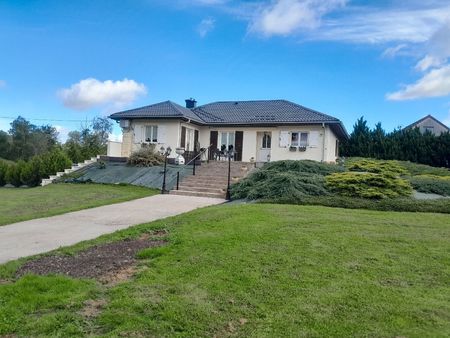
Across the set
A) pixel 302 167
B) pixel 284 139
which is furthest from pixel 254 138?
pixel 302 167

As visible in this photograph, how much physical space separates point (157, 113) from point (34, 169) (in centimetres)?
751

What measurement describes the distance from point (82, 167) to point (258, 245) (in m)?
18.7

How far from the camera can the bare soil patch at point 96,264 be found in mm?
4656

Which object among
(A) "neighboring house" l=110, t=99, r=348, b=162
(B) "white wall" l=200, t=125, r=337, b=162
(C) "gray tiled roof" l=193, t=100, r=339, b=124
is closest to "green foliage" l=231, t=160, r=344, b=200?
(B) "white wall" l=200, t=125, r=337, b=162

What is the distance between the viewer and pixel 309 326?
3.32 metres

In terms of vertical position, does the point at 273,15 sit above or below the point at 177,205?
above

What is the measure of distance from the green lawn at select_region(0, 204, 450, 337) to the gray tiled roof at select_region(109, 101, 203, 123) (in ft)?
58.2

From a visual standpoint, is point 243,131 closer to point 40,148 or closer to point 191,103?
point 191,103

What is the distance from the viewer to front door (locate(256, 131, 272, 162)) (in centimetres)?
2472

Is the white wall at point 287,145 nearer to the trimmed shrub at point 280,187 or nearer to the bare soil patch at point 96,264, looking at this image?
the trimmed shrub at point 280,187

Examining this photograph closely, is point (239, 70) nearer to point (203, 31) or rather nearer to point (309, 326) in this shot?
point (203, 31)

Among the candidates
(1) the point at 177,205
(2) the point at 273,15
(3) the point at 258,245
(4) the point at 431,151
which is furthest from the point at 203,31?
(4) the point at 431,151

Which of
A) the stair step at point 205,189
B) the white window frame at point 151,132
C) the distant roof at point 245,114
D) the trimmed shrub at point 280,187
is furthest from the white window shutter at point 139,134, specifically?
the trimmed shrub at point 280,187

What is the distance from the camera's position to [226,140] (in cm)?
2536
